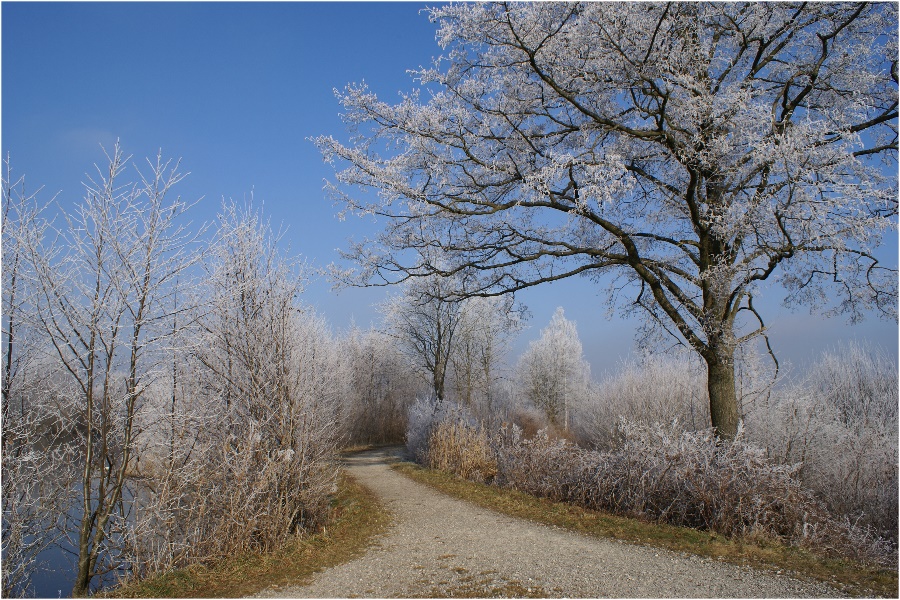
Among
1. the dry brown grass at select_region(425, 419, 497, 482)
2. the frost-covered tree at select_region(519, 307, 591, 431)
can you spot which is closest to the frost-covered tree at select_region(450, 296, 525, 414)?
the frost-covered tree at select_region(519, 307, 591, 431)

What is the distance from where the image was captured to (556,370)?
32.0 m

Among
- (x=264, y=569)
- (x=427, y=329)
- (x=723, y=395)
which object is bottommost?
(x=264, y=569)

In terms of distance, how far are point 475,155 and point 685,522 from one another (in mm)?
6287

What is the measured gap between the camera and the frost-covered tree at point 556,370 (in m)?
31.4

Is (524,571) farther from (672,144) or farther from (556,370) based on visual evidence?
(556,370)

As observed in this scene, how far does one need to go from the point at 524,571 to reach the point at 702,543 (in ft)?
7.13

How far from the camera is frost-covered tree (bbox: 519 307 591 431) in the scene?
31359 millimetres

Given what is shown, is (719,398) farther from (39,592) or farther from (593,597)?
(39,592)

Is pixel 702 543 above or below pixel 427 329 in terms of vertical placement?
below

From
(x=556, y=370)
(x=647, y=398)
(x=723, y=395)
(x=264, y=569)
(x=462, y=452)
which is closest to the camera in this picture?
(x=264, y=569)

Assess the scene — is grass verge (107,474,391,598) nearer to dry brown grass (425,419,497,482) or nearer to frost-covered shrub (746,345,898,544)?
dry brown grass (425,419,497,482)

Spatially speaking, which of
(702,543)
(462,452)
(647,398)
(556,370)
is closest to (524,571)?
(702,543)

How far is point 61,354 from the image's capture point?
206 inches

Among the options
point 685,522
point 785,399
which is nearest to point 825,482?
point 785,399
